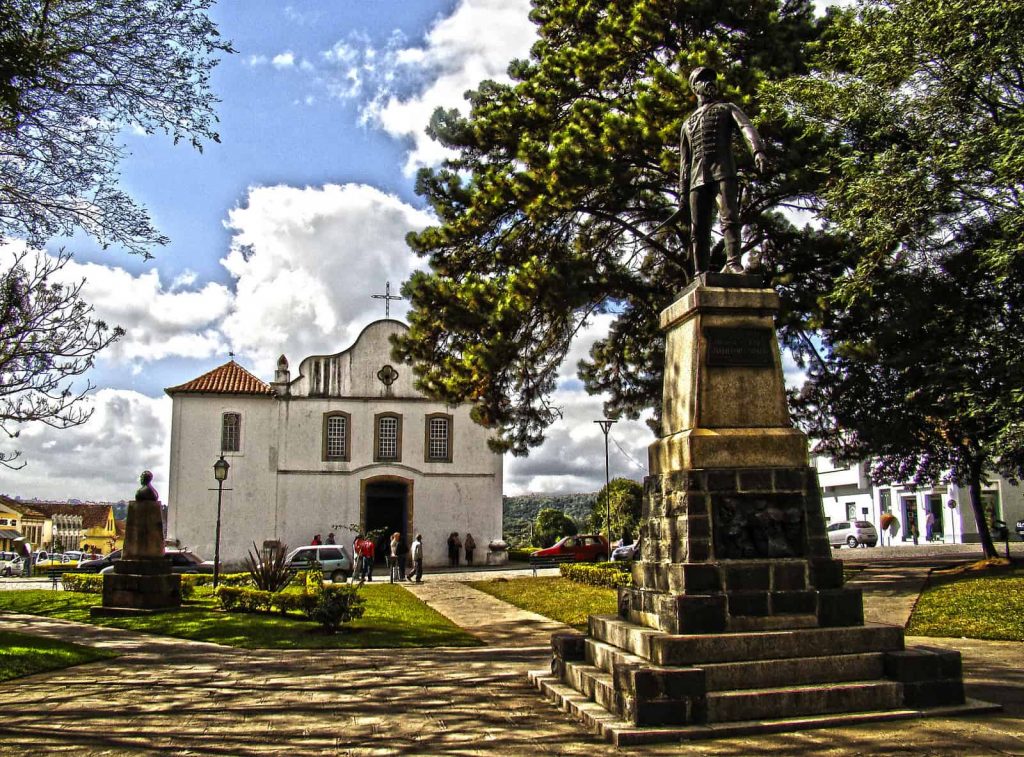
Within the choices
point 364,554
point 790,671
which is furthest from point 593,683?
point 364,554

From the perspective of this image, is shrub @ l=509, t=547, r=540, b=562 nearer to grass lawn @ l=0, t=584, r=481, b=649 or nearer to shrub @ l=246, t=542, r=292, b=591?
grass lawn @ l=0, t=584, r=481, b=649

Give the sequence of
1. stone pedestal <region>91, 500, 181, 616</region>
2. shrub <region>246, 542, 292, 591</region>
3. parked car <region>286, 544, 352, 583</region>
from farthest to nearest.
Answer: parked car <region>286, 544, 352, 583</region> → shrub <region>246, 542, 292, 591</region> → stone pedestal <region>91, 500, 181, 616</region>

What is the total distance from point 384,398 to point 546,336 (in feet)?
63.0

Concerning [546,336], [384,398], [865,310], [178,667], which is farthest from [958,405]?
[384,398]

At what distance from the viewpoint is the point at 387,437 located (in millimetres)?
34438

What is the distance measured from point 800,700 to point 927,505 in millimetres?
45626

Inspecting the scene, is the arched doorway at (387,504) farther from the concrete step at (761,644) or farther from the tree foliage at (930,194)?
the concrete step at (761,644)

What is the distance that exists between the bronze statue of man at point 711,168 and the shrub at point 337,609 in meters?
7.06

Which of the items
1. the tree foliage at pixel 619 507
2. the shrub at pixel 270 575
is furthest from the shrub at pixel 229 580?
the tree foliage at pixel 619 507

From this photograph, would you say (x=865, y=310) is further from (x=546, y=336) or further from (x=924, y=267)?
(x=546, y=336)

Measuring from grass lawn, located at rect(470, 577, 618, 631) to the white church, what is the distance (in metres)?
11.9

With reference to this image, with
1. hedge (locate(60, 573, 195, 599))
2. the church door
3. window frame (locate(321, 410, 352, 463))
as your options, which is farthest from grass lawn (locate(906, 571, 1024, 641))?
window frame (locate(321, 410, 352, 463))

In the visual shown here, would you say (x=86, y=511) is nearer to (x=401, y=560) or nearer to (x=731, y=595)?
(x=401, y=560)

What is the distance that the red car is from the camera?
31141 millimetres
